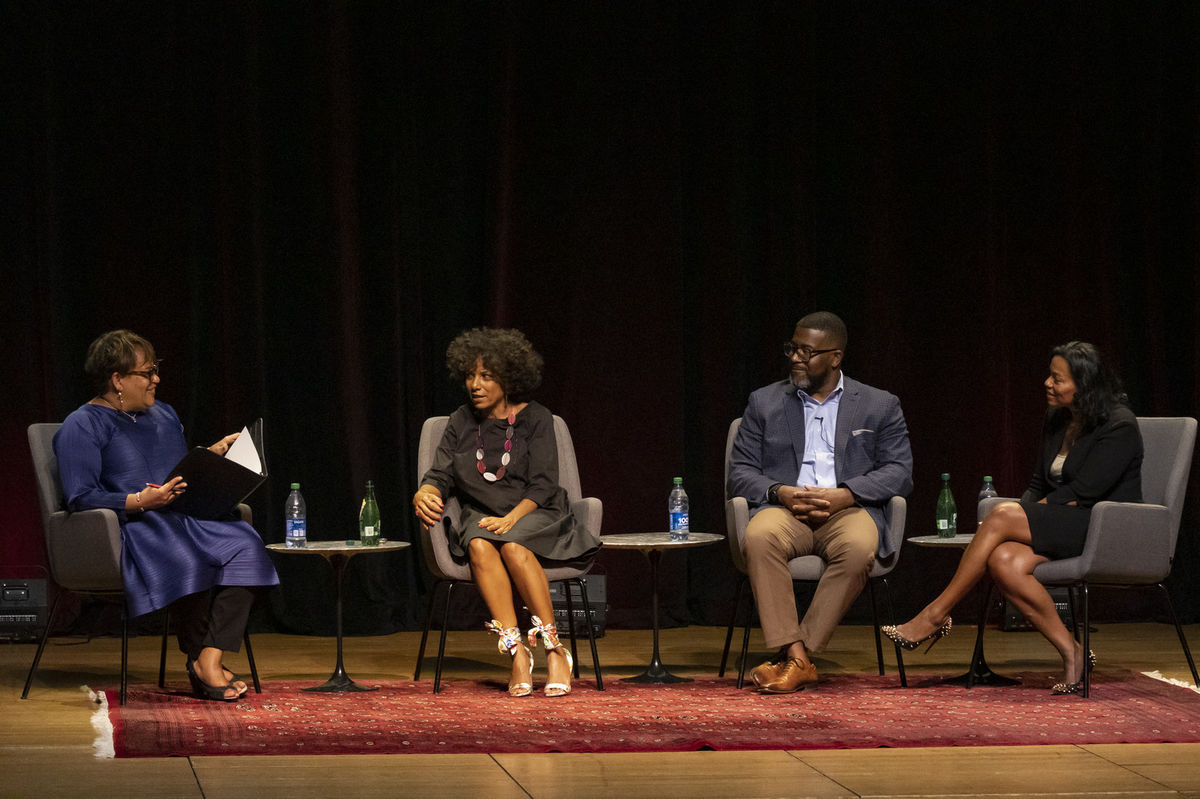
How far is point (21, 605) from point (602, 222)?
2743 mm

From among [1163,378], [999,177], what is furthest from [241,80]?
[1163,378]

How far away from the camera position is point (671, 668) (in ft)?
16.7

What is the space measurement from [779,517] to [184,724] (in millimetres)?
1895

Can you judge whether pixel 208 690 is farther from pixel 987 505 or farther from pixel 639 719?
pixel 987 505

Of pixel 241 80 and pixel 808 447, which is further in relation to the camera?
pixel 241 80

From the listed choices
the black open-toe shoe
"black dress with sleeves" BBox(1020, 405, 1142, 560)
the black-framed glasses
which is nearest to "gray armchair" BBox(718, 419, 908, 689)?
"black dress with sleeves" BBox(1020, 405, 1142, 560)

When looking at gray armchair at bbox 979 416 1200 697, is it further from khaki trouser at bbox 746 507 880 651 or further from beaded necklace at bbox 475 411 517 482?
beaded necklace at bbox 475 411 517 482

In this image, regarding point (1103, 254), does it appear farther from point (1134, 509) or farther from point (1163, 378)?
point (1134, 509)

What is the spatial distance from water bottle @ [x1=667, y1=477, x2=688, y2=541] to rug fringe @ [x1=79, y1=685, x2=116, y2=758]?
1.79 meters

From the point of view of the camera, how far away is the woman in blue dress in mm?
4395

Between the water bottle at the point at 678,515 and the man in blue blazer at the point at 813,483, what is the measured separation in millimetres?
206

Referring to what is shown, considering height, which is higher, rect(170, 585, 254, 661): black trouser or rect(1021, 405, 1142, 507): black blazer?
rect(1021, 405, 1142, 507): black blazer

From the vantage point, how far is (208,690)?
4.37 m

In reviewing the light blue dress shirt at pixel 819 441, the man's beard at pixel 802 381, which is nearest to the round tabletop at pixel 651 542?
the light blue dress shirt at pixel 819 441
